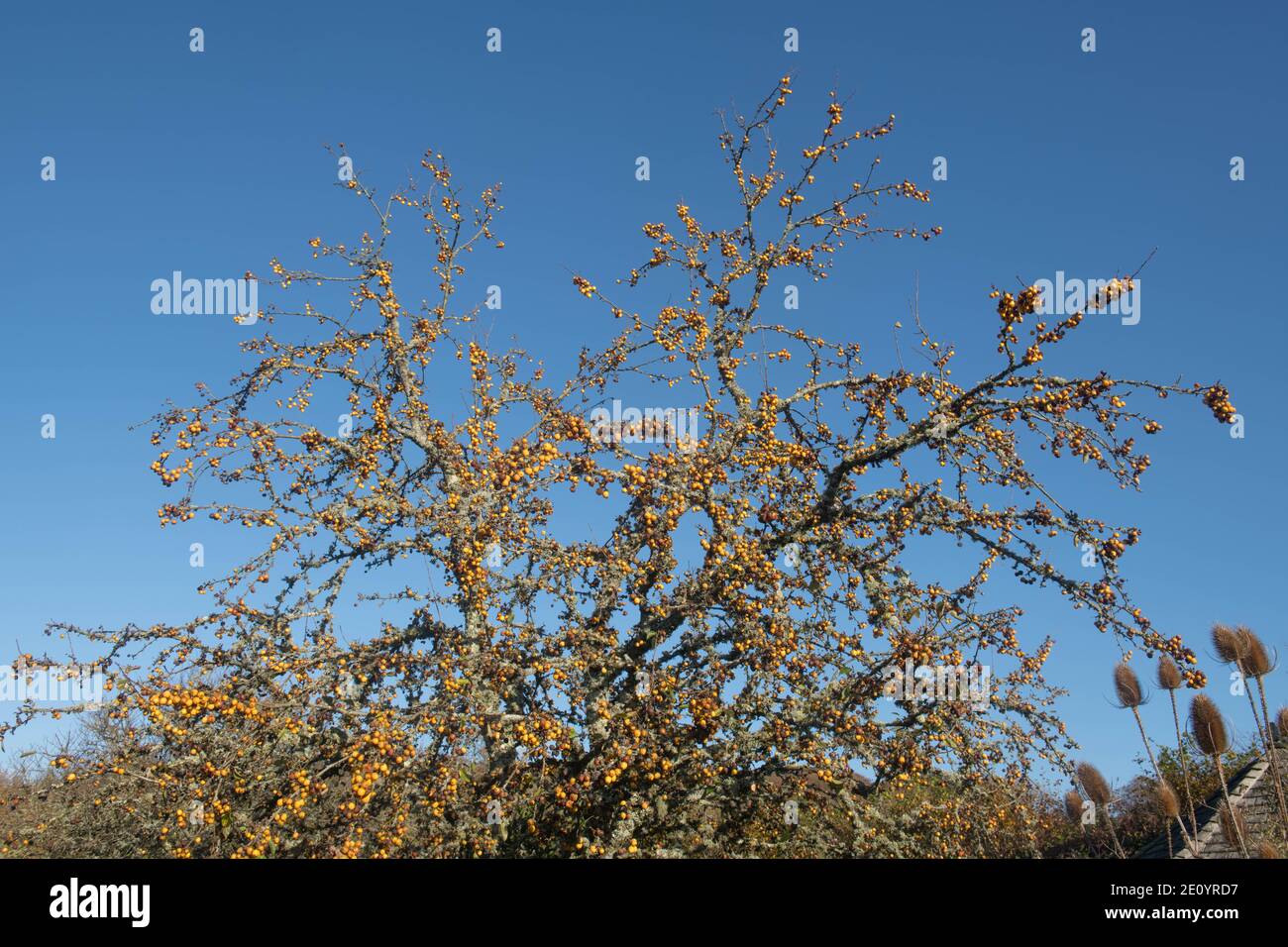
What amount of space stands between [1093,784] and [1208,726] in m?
1.64

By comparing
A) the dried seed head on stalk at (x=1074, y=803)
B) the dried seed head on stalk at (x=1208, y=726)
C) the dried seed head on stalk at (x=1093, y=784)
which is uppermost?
the dried seed head on stalk at (x=1208, y=726)

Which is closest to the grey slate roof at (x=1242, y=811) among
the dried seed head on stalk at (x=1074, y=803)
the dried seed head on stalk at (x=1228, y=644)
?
the dried seed head on stalk at (x=1074, y=803)

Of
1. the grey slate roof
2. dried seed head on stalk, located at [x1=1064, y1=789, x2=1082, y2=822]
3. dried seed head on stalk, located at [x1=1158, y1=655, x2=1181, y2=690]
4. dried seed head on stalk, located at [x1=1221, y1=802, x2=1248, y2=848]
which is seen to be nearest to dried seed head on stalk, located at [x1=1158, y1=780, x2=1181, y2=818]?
dried seed head on stalk, located at [x1=1221, y1=802, x2=1248, y2=848]

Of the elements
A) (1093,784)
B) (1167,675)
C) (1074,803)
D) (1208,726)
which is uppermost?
(1167,675)

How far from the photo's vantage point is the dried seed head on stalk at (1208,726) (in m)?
8.85

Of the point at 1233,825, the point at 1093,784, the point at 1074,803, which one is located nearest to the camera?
the point at 1233,825

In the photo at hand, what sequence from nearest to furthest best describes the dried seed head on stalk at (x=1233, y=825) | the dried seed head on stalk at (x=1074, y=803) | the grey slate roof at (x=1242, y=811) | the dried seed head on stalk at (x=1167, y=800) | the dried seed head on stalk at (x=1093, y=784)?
the dried seed head on stalk at (x=1233, y=825), the dried seed head on stalk at (x=1167, y=800), the dried seed head on stalk at (x=1093, y=784), the dried seed head on stalk at (x=1074, y=803), the grey slate roof at (x=1242, y=811)

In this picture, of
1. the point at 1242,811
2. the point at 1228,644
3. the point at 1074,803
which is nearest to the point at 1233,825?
the point at 1228,644

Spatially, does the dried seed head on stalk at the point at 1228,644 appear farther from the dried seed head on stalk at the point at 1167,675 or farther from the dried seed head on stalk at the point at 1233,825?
the dried seed head on stalk at the point at 1233,825

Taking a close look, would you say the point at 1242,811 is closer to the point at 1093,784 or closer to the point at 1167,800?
the point at 1093,784

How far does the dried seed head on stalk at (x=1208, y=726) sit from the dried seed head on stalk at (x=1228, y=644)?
69cm

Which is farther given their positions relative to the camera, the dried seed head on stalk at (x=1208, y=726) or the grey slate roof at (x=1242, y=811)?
the grey slate roof at (x=1242, y=811)

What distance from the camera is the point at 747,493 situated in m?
10.4

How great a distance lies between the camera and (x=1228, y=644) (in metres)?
8.75
